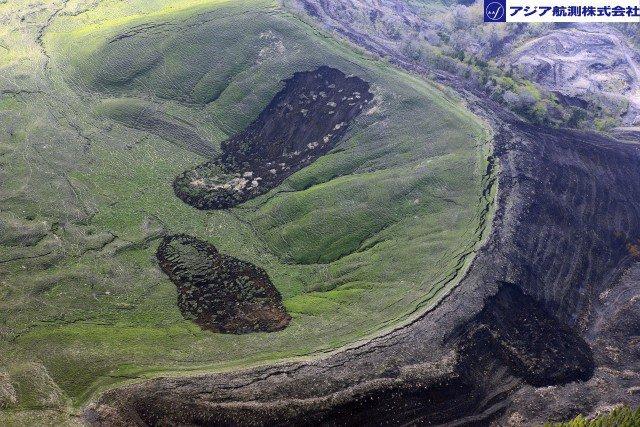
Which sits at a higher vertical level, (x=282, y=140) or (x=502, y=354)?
(x=282, y=140)

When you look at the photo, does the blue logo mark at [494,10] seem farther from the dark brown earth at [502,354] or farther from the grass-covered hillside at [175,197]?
the dark brown earth at [502,354]

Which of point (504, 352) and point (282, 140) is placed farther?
point (282, 140)

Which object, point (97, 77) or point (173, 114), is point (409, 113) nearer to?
point (173, 114)

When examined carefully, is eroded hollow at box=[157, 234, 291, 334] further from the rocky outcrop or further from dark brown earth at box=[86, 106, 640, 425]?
the rocky outcrop

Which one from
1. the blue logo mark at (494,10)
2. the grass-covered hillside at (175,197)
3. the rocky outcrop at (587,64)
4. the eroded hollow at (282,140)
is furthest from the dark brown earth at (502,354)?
the blue logo mark at (494,10)

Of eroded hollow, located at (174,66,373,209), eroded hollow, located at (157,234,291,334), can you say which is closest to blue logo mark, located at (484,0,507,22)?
eroded hollow, located at (174,66,373,209)

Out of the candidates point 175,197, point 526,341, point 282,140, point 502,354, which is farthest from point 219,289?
point 526,341

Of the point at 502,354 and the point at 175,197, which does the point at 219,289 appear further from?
the point at 502,354
